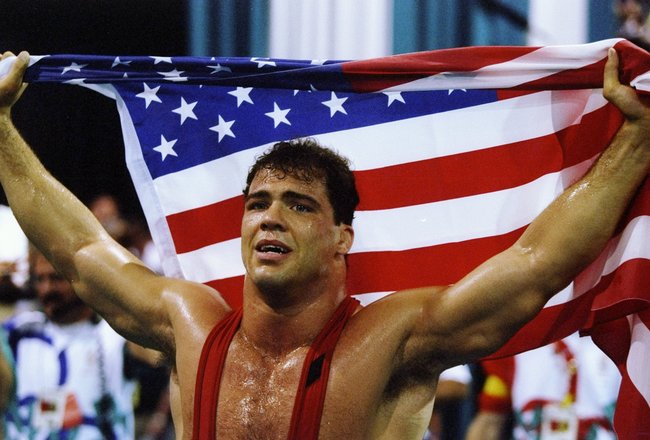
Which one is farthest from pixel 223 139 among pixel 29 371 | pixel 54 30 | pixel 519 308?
pixel 54 30

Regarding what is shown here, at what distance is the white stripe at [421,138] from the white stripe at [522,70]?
14 cm

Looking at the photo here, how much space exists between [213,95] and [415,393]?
1061mm

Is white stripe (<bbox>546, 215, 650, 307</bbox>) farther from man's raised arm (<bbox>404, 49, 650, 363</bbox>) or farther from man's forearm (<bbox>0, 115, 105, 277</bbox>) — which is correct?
Answer: man's forearm (<bbox>0, 115, 105, 277</bbox>)

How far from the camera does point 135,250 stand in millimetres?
6281

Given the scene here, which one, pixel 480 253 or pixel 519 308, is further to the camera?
pixel 480 253

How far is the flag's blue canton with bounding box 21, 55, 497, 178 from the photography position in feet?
9.66

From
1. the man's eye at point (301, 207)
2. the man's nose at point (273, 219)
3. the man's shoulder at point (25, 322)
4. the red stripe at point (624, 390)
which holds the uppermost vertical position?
the man's eye at point (301, 207)

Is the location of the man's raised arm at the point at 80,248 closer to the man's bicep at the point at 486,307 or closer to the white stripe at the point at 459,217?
the white stripe at the point at 459,217

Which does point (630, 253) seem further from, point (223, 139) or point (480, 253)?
point (223, 139)

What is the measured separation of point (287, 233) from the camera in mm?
2768

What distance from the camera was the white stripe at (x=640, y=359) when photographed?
2.77 m

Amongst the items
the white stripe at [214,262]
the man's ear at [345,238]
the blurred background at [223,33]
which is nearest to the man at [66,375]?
the blurred background at [223,33]

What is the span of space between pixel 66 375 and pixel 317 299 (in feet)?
6.84

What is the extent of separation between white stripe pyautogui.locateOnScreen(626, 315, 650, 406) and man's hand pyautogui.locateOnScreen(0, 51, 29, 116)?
179 cm
